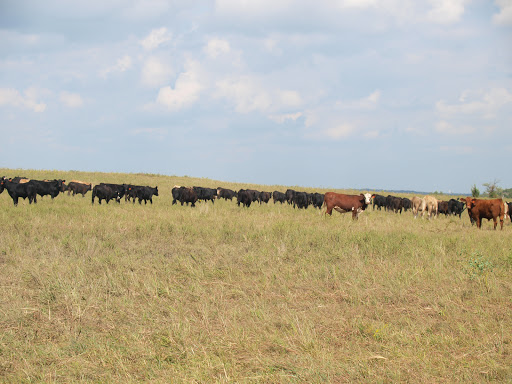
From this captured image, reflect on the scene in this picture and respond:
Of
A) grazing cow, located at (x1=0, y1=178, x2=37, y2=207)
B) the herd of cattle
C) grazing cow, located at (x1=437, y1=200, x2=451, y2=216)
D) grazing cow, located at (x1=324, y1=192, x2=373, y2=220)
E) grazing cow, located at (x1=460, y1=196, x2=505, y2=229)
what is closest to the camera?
grazing cow, located at (x1=460, y1=196, x2=505, y2=229)

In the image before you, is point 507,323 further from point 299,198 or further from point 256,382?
point 299,198

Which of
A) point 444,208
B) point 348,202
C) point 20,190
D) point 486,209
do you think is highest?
point 486,209

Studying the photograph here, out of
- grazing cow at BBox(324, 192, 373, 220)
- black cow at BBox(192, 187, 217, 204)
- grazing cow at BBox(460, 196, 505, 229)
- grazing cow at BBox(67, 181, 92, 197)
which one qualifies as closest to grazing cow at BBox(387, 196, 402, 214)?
grazing cow at BBox(324, 192, 373, 220)

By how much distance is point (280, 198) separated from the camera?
31.7m

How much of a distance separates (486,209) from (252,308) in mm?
14583

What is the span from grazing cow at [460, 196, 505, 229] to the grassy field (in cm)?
660

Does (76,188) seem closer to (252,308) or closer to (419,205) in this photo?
(419,205)

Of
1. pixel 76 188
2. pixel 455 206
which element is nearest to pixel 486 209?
pixel 455 206

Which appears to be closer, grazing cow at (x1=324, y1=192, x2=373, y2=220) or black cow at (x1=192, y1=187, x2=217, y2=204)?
grazing cow at (x1=324, y1=192, x2=373, y2=220)

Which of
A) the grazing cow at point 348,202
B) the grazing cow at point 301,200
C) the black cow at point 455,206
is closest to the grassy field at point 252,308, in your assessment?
the grazing cow at point 348,202

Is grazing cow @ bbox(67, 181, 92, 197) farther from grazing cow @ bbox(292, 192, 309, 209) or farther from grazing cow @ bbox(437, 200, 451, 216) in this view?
grazing cow @ bbox(437, 200, 451, 216)

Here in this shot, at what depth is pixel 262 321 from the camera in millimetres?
5625

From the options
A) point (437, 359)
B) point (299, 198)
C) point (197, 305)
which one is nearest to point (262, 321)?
point (197, 305)

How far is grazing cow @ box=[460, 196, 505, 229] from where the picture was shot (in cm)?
1616
